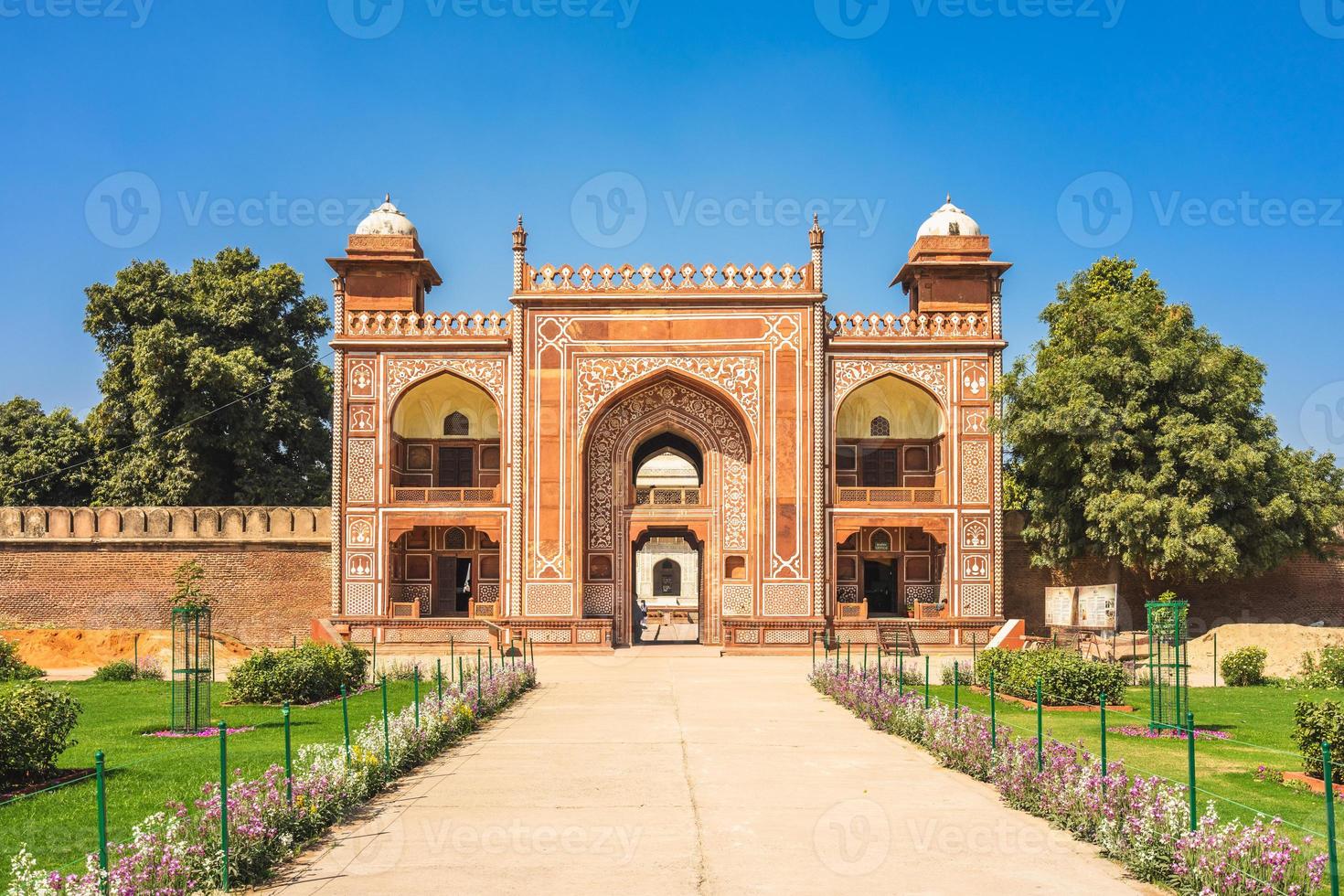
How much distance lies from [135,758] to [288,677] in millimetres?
5013

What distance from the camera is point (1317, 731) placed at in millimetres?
10344

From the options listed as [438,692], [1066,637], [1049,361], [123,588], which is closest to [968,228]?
[1049,361]

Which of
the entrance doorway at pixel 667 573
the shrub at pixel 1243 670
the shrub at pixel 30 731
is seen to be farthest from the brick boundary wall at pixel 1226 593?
A: the shrub at pixel 30 731

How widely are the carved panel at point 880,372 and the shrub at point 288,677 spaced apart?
13.7 metres

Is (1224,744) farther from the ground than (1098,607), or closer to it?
closer to it

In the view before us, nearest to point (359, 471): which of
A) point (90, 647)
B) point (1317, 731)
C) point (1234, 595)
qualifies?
point (90, 647)

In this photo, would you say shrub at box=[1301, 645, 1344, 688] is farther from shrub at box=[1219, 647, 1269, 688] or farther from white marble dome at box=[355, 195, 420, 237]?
white marble dome at box=[355, 195, 420, 237]

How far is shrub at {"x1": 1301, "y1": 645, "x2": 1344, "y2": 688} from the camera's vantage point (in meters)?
19.1

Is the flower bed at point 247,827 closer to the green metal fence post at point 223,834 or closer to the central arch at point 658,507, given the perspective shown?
the green metal fence post at point 223,834

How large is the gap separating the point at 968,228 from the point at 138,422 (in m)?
21.8

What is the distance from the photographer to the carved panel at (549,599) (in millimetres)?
26016

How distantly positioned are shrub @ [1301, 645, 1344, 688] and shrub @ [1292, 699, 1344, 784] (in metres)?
9.52

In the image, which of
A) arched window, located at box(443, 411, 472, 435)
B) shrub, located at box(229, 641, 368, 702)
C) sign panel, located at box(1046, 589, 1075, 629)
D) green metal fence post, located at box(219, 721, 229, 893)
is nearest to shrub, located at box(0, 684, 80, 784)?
green metal fence post, located at box(219, 721, 229, 893)

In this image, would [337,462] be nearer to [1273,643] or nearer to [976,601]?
[976,601]
